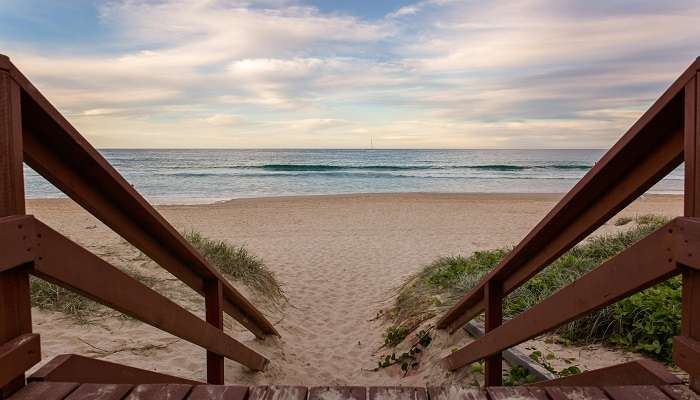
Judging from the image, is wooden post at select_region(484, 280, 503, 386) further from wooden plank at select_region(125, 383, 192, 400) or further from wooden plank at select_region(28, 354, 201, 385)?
wooden plank at select_region(28, 354, 201, 385)

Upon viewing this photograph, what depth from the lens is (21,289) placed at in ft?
5.02

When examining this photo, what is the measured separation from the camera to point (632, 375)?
1.86 m

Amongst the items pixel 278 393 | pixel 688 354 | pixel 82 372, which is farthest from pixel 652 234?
pixel 82 372

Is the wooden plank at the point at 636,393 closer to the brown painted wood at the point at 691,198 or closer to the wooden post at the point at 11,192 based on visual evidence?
the brown painted wood at the point at 691,198

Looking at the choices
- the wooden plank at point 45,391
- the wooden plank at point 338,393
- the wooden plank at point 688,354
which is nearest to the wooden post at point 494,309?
the wooden plank at point 338,393

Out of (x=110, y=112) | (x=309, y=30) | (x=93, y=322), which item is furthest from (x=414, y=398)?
(x=110, y=112)

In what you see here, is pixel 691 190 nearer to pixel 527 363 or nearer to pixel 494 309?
pixel 494 309

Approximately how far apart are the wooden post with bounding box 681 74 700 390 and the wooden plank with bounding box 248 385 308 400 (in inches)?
50.0

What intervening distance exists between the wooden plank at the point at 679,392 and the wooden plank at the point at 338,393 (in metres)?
1.03

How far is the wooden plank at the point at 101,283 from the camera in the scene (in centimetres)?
156

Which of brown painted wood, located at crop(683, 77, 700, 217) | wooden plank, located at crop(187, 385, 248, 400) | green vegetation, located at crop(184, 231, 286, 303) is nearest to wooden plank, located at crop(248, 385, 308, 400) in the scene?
wooden plank, located at crop(187, 385, 248, 400)

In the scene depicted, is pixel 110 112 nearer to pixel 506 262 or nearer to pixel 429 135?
pixel 429 135

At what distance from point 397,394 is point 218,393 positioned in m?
0.65

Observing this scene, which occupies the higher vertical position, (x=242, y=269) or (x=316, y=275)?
(x=242, y=269)
